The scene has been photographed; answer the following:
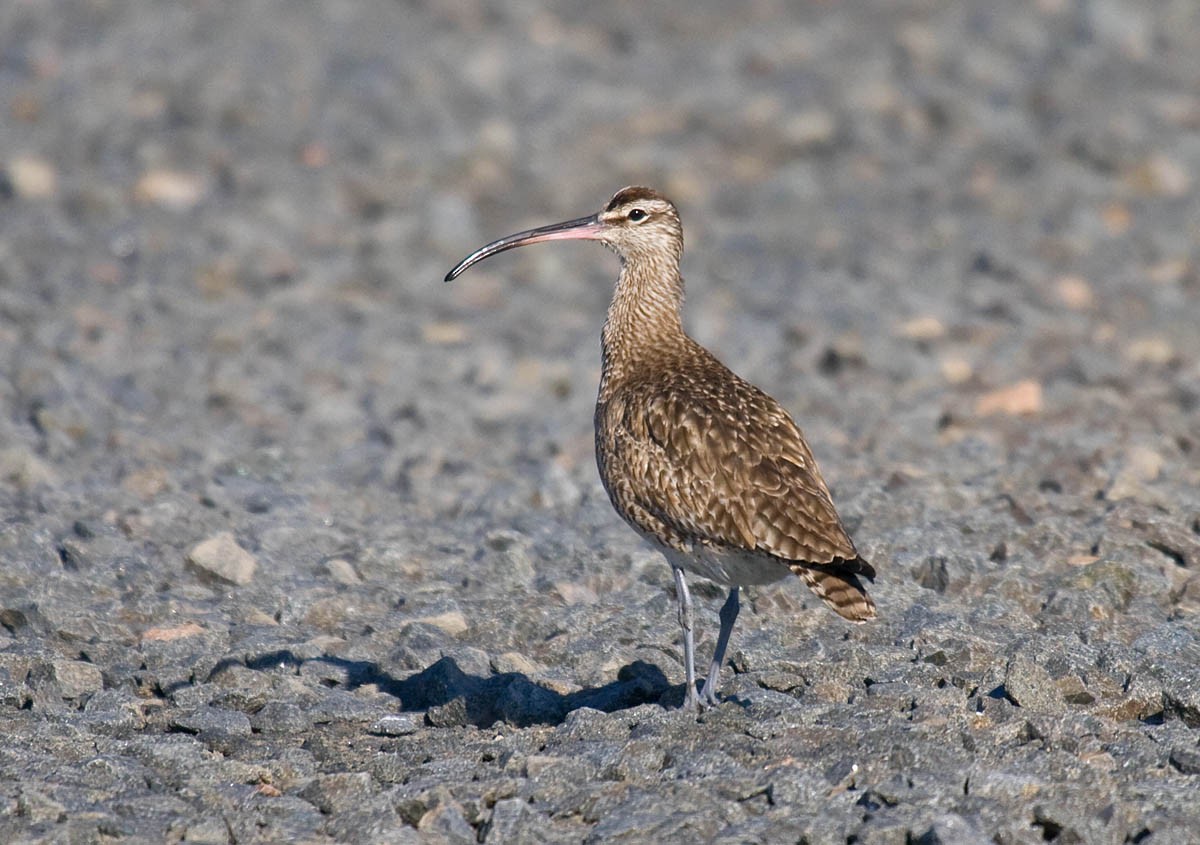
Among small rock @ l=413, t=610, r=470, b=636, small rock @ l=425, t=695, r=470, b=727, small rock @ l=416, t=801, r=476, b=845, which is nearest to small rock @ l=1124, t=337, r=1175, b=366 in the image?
small rock @ l=413, t=610, r=470, b=636

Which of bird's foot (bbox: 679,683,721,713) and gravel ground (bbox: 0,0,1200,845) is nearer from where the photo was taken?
gravel ground (bbox: 0,0,1200,845)

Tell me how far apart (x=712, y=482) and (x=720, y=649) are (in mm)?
732

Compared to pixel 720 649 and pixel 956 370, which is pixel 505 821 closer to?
pixel 720 649

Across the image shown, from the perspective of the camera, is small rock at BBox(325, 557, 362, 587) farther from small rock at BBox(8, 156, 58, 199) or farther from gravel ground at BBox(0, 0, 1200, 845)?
small rock at BBox(8, 156, 58, 199)

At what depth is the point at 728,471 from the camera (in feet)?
25.2

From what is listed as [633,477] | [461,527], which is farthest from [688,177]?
[633,477]

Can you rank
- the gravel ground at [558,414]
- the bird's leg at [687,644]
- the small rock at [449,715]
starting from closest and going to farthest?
the gravel ground at [558,414], the bird's leg at [687,644], the small rock at [449,715]

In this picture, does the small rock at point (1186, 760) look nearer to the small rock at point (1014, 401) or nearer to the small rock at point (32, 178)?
the small rock at point (1014, 401)

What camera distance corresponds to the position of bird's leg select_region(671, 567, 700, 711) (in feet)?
24.5

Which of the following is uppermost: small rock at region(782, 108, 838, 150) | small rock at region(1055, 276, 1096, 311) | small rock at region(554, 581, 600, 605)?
small rock at region(782, 108, 838, 150)

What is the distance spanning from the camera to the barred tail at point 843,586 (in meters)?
7.05

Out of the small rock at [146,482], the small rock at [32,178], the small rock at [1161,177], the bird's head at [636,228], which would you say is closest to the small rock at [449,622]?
the bird's head at [636,228]

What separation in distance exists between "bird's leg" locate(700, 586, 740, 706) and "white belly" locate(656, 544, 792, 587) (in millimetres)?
138

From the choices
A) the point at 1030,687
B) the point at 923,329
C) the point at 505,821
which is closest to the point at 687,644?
the point at 1030,687
